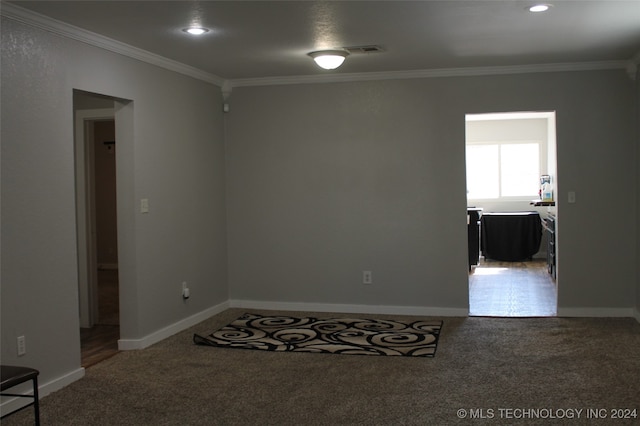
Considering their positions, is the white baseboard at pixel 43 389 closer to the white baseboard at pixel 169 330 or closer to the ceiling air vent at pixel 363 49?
the white baseboard at pixel 169 330

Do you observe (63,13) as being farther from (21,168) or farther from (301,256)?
(301,256)

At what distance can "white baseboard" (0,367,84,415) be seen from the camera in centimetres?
368

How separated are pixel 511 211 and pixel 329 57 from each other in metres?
6.72

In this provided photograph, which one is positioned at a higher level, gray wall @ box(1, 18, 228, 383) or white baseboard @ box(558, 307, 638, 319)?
gray wall @ box(1, 18, 228, 383)

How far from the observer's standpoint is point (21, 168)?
12.5 ft

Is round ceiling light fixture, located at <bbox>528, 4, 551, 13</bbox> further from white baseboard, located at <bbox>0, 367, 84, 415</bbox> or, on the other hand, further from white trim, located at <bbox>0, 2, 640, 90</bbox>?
white baseboard, located at <bbox>0, 367, 84, 415</bbox>

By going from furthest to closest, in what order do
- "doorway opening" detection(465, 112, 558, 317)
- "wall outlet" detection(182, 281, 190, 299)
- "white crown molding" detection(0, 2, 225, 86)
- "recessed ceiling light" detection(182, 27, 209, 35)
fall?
"doorway opening" detection(465, 112, 558, 317) → "wall outlet" detection(182, 281, 190, 299) → "recessed ceiling light" detection(182, 27, 209, 35) → "white crown molding" detection(0, 2, 225, 86)

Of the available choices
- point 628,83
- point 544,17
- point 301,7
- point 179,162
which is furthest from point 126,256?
point 628,83

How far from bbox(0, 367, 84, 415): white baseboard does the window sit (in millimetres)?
8091

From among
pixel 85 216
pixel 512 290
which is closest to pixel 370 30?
pixel 85 216

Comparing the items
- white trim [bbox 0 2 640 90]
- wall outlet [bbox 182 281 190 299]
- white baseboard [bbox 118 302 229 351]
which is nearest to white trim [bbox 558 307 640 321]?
white trim [bbox 0 2 640 90]

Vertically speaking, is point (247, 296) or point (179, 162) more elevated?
point (179, 162)

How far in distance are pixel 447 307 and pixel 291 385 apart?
2.48 meters

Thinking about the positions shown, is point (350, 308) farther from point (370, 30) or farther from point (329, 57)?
point (370, 30)
